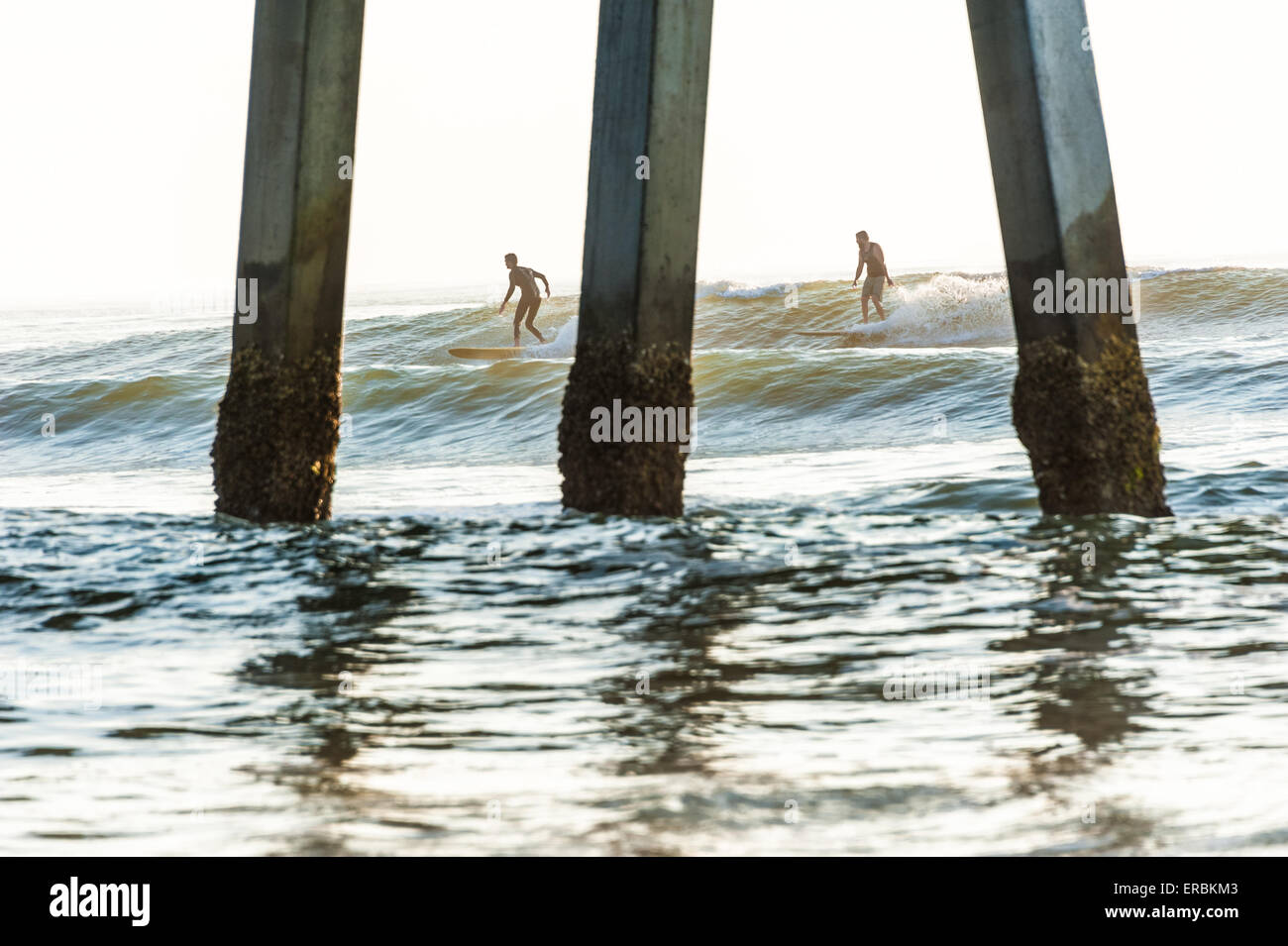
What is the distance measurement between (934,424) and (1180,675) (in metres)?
8.91

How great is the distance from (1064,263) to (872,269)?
54.3ft

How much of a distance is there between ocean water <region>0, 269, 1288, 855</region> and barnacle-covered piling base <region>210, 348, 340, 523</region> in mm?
157

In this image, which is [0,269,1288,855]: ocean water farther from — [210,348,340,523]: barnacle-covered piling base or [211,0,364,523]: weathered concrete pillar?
[211,0,364,523]: weathered concrete pillar

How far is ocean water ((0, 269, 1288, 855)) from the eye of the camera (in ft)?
8.93

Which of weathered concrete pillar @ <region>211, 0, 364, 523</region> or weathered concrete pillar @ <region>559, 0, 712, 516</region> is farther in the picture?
weathered concrete pillar @ <region>211, 0, 364, 523</region>

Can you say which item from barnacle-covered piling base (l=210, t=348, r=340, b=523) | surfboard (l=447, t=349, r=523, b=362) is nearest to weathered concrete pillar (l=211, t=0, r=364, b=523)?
barnacle-covered piling base (l=210, t=348, r=340, b=523)

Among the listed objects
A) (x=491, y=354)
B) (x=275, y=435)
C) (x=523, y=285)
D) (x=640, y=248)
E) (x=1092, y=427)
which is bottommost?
(x=275, y=435)

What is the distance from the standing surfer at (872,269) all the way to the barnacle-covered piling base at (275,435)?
14.1 meters

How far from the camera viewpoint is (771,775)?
9.76ft

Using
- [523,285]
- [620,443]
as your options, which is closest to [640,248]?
[620,443]

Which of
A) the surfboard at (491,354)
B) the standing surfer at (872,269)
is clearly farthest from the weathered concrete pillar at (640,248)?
the surfboard at (491,354)

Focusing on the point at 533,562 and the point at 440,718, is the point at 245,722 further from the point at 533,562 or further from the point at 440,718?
the point at 533,562

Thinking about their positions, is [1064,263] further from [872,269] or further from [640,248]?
[872,269]

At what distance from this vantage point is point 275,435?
5.95 metres
